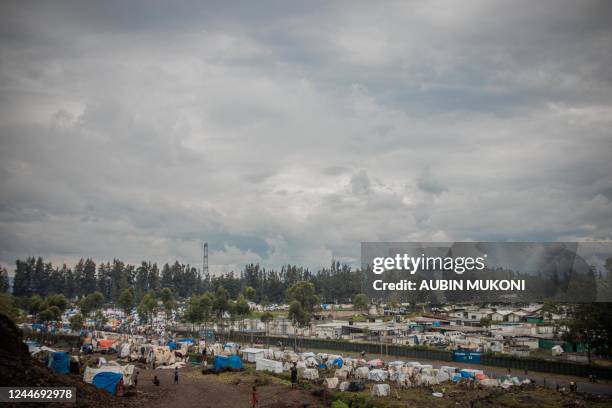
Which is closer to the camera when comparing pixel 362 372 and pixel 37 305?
pixel 362 372

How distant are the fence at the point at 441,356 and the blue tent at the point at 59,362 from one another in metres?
37.9

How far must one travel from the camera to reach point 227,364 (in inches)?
1820

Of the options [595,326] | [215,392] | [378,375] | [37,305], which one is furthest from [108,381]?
[37,305]

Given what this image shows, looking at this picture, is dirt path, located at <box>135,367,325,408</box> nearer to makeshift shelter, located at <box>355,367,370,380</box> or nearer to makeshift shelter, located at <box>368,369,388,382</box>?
makeshift shelter, located at <box>355,367,370,380</box>

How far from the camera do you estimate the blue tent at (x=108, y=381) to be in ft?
105

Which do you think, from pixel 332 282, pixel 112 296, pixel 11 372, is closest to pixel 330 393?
pixel 11 372

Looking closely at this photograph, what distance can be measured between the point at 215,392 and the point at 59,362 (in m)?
12.5

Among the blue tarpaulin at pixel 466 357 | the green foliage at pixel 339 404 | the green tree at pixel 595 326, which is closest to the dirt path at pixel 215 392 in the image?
the green foliage at pixel 339 404

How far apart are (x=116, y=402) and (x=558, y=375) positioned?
4120 centimetres

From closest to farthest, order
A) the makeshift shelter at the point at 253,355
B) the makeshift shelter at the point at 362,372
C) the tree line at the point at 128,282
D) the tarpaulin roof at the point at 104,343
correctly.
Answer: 1. the makeshift shelter at the point at 362,372
2. the makeshift shelter at the point at 253,355
3. the tarpaulin roof at the point at 104,343
4. the tree line at the point at 128,282

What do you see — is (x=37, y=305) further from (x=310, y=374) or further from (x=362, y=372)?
(x=362, y=372)

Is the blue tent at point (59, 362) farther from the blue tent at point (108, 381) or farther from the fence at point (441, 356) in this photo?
the fence at point (441, 356)

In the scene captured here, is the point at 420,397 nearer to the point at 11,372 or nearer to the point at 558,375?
the point at 558,375

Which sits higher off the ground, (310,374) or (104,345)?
(310,374)
